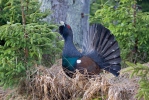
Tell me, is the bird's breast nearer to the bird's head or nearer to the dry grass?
the dry grass

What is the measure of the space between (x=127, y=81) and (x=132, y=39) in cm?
205

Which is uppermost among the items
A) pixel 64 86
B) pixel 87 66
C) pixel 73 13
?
pixel 73 13

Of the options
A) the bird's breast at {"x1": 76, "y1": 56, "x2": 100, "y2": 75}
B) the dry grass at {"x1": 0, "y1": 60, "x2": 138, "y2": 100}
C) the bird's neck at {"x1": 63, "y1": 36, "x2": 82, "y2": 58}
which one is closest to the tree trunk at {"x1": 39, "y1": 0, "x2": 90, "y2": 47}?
the bird's neck at {"x1": 63, "y1": 36, "x2": 82, "y2": 58}

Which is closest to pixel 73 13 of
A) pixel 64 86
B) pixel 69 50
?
pixel 69 50

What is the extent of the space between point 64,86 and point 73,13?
326 centimetres

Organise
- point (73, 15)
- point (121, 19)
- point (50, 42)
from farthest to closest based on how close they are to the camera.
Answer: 1. point (73, 15)
2. point (121, 19)
3. point (50, 42)

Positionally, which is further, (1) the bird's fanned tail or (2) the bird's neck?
(1) the bird's fanned tail

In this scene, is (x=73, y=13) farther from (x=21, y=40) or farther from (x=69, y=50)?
(x=21, y=40)

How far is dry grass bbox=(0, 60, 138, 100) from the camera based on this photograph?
5543mm

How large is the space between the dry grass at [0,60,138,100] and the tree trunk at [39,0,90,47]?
2.45 m

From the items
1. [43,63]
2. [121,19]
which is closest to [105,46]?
[43,63]

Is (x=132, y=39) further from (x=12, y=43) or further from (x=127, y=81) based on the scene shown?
(x=12, y=43)

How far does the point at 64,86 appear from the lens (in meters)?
5.82

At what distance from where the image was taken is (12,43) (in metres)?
5.59
